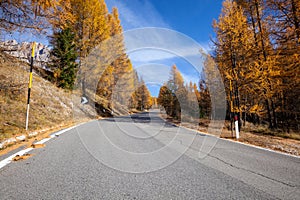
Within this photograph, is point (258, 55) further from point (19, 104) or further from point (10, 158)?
point (19, 104)

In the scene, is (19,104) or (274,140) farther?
(19,104)

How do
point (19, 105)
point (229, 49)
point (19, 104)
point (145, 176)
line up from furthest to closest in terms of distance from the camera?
point (229, 49)
point (19, 104)
point (19, 105)
point (145, 176)

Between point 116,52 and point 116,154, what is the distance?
1870cm

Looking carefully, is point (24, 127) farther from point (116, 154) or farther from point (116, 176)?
point (116, 176)

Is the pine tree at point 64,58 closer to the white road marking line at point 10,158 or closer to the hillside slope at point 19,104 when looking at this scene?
the hillside slope at point 19,104

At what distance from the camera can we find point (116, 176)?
8.13 ft

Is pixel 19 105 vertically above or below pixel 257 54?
below

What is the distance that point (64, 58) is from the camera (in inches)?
608

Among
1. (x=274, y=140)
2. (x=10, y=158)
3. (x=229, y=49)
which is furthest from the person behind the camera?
(x=229, y=49)

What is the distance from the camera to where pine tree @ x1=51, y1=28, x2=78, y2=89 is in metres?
15.4

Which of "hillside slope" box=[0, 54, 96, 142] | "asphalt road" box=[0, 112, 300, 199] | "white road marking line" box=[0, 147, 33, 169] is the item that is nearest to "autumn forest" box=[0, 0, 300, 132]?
"hillside slope" box=[0, 54, 96, 142]

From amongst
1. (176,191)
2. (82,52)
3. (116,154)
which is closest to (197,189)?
(176,191)

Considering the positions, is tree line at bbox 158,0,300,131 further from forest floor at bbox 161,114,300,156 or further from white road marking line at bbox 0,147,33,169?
white road marking line at bbox 0,147,33,169

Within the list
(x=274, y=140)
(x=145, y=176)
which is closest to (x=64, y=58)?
(x=145, y=176)
